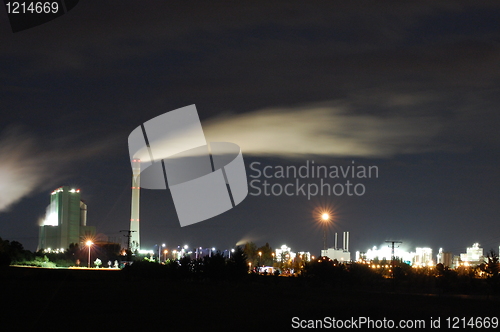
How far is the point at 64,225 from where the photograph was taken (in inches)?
6969

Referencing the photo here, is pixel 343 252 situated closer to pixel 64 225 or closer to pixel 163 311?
pixel 64 225

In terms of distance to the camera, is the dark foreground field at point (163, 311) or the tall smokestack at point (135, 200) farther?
the tall smokestack at point (135, 200)

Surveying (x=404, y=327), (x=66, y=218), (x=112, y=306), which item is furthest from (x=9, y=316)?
(x=66, y=218)

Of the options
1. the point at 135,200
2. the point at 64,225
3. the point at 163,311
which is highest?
the point at 135,200

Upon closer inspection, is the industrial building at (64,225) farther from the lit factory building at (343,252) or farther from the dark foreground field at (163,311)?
the dark foreground field at (163,311)

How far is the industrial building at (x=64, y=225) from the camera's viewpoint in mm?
176500

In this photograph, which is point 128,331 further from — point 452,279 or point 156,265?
point 452,279

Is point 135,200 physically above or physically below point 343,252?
above

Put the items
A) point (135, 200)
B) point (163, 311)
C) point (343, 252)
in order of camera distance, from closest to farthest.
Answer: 1. point (163, 311)
2. point (343, 252)
3. point (135, 200)

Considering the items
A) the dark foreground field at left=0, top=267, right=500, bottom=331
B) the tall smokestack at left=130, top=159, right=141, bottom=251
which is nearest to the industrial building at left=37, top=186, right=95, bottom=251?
the tall smokestack at left=130, top=159, right=141, bottom=251

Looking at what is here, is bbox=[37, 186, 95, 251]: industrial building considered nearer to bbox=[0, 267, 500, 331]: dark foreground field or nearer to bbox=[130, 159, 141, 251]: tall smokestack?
bbox=[130, 159, 141, 251]: tall smokestack

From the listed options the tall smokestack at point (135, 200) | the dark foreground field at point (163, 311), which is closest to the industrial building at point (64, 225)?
the tall smokestack at point (135, 200)

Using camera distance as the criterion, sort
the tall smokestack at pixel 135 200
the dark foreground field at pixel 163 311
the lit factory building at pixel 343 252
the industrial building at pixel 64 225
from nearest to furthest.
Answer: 1. the dark foreground field at pixel 163 311
2. the lit factory building at pixel 343 252
3. the industrial building at pixel 64 225
4. the tall smokestack at pixel 135 200

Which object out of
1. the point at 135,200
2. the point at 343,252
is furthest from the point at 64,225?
the point at 343,252
